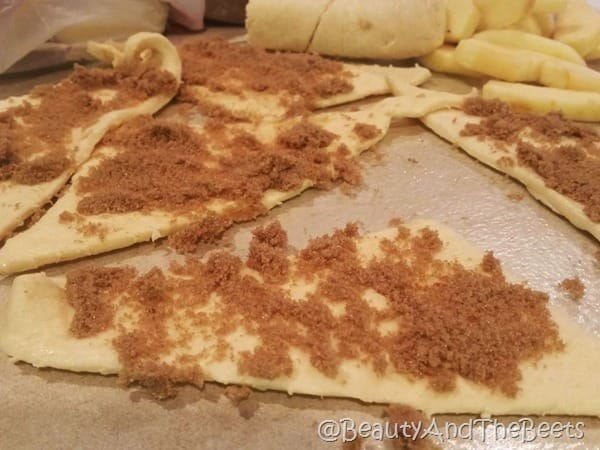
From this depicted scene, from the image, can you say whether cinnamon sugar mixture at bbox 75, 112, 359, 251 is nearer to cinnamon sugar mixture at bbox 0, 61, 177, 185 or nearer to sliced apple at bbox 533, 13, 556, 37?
cinnamon sugar mixture at bbox 0, 61, 177, 185

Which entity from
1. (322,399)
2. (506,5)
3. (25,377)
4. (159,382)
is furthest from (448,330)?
(506,5)

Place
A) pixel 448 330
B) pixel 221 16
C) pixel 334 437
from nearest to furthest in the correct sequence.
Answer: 1. pixel 334 437
2. pixel 448 330
3. pixel 221 16

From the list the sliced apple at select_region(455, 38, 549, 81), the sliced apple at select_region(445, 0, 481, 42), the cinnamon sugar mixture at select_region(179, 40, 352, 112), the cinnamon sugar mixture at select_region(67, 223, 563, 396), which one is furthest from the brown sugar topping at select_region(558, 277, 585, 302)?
the sliced apple at select_region(445, 0, 481, 42)

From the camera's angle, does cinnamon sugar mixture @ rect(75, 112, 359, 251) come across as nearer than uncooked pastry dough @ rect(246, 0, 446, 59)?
Yes

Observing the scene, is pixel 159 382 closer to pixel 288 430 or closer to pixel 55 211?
pixel 288 430

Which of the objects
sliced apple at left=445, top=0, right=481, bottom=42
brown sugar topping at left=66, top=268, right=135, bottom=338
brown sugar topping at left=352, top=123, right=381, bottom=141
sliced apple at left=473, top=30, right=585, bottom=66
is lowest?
brown sugar topping at left=66, top=268, right=135, bottom=338

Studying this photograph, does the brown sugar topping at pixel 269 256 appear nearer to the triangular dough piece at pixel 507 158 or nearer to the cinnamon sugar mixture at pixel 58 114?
the cinnamon sugar mixture at pixel 58 114
